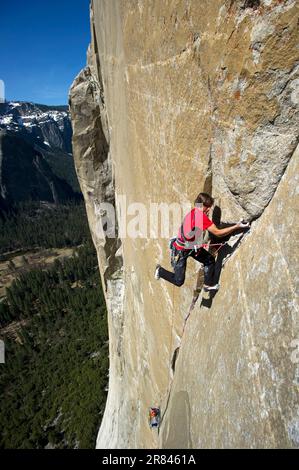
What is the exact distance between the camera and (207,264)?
5.51 m

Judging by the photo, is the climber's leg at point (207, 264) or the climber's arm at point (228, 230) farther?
the climber's leg at point (207, 264)

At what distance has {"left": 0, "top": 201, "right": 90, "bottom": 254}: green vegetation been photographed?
128 meters

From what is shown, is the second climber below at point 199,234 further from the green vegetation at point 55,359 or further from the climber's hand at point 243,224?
the green vegetation at point 55,359

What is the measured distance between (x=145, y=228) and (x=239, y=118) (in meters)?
5.20

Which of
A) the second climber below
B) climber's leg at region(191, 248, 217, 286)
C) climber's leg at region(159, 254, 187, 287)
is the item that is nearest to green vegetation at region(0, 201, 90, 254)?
climber's leg at region(159, 254, 187, 287)

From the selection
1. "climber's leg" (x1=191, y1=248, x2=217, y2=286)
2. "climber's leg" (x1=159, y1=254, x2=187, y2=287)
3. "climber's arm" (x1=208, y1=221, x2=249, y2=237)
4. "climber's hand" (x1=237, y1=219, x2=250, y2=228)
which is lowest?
"climber's leg" (x1=159, y1=254, x2=187, y2=287)

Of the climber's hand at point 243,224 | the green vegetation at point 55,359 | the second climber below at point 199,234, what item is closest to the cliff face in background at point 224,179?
the climber's hand at point 243,224

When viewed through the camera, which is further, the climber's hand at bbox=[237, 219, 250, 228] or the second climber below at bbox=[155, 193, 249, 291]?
the second climber below at bbox=[155, 193, 249, 291]

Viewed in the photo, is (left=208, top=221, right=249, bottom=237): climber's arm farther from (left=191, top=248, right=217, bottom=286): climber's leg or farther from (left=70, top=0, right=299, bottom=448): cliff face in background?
(left=191, top=248, right=217, bottom=286): climber's leg

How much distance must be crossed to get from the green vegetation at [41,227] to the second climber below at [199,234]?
12294 cm

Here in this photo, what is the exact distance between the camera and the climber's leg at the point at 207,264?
17.9 ft
